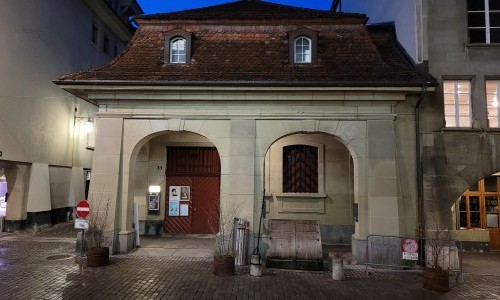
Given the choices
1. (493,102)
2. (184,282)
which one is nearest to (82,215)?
(184,282)

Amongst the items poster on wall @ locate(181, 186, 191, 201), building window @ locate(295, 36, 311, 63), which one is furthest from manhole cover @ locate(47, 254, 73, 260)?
building window @ locate(295, 36, 311, 63)

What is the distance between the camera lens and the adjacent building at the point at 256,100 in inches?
469

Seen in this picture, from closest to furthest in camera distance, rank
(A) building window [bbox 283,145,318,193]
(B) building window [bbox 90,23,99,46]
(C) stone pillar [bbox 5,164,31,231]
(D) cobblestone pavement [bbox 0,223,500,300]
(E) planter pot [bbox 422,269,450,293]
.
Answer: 1. (D) cobblestone pavement [bbox 0,223,500,300]
2. (E) planter pot [bbox 422,269,450,293]
3. (A) building window [bbox 283,145,318,193]
4. (C) stone pillar [bbox 5,164,31,231]
5. (B) building window [bbox 90,23,99,46]

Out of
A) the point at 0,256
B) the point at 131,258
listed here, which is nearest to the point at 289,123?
the point at 131,258

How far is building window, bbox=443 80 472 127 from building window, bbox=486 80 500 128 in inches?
27.1

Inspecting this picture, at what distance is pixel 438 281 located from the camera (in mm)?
9172

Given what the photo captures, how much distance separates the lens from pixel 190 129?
41.1 feet

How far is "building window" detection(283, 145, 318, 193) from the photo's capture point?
15352mm

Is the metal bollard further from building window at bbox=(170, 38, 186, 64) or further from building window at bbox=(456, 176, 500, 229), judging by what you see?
building window at bbox=(170, 38, 186, 64)

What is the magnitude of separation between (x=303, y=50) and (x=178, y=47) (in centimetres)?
460

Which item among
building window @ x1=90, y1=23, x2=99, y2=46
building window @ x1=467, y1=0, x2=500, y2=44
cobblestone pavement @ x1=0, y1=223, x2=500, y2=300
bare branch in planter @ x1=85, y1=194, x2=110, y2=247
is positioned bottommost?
cobblestone pavement @ x1=0, y1=223, x2=500, y2=300

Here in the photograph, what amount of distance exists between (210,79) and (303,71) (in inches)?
126

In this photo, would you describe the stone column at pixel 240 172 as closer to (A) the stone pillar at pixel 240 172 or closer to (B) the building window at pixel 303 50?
(A) the stone pillar at pixel 240 172

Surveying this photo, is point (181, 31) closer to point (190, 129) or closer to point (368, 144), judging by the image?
point (190, 129)
